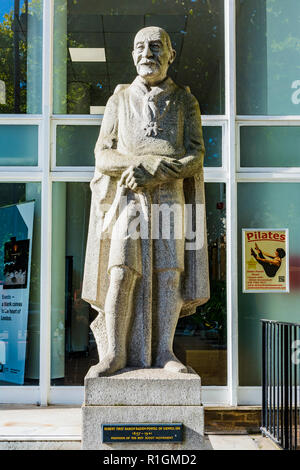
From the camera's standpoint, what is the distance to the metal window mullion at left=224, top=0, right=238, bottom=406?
719cm

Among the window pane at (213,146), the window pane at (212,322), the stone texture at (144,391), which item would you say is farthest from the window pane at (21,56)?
the stone texture at (144,391)

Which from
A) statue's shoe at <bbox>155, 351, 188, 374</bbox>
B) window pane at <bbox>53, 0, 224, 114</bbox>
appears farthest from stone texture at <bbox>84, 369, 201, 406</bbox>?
window pane at <bbox>53, 0, 224, 114</bbox>

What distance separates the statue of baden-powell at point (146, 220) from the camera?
14.0 ft

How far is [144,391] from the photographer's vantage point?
3.97 metres

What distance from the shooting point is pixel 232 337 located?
7.20 meters

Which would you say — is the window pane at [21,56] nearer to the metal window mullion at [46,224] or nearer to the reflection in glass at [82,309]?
the metal window mullion at [46,224]

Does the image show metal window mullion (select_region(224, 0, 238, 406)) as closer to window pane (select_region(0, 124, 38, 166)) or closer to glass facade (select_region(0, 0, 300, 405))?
glass facade (select_region(0, 0, 300, 405))

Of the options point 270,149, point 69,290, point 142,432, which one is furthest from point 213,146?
point 142,432

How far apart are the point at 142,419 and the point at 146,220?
137cm

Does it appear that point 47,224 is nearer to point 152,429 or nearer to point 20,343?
point 20,343

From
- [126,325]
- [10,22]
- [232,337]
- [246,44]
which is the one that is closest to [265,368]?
[232,337]

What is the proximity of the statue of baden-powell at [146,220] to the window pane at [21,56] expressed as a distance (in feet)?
10.7

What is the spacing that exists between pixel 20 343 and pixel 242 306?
2770 millimetres

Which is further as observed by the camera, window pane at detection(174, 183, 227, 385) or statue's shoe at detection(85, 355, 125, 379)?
window pane at detection(174, 183, 227, 385)
